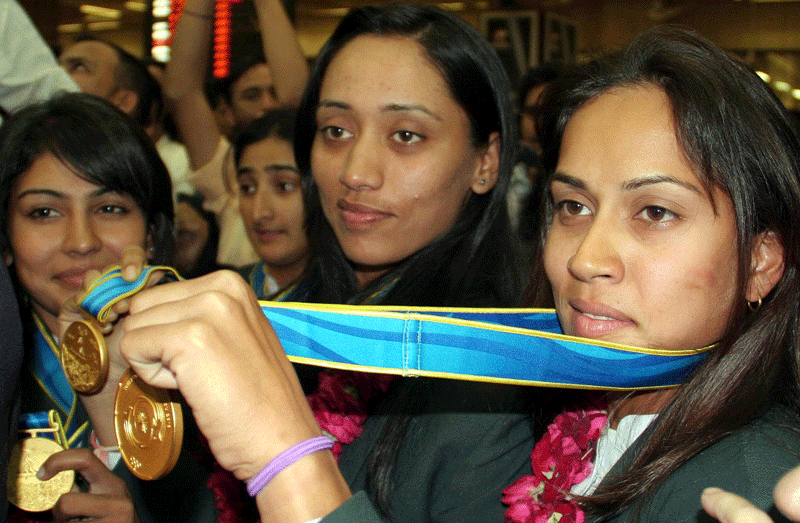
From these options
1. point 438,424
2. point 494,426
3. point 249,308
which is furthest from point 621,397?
point 249,308

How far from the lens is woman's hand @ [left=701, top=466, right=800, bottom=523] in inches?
25.9

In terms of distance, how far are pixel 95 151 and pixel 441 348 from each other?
1445mm

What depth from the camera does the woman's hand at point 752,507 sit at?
66 centimetres

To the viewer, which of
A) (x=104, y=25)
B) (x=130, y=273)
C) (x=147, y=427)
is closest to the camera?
(x=147, y=427)

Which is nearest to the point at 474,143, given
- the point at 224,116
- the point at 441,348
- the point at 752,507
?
the point at 441,348

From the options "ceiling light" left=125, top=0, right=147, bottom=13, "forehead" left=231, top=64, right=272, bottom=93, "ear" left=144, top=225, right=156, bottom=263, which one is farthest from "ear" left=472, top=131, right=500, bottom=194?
"ceiling light" left=125, top=0, right=147, bottom=13

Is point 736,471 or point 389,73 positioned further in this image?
point 389,73

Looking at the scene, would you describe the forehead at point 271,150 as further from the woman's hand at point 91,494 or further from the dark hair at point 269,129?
the woman's hand at point 91,494

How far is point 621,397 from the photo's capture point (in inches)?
56.1

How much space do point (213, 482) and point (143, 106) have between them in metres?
2.85

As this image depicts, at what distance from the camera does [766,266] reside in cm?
127

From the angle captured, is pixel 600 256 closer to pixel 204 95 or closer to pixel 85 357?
pixel 85 357

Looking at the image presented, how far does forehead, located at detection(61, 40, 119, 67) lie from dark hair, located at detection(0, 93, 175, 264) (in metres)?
1.90

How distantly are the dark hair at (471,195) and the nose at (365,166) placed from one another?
0.22 meters
